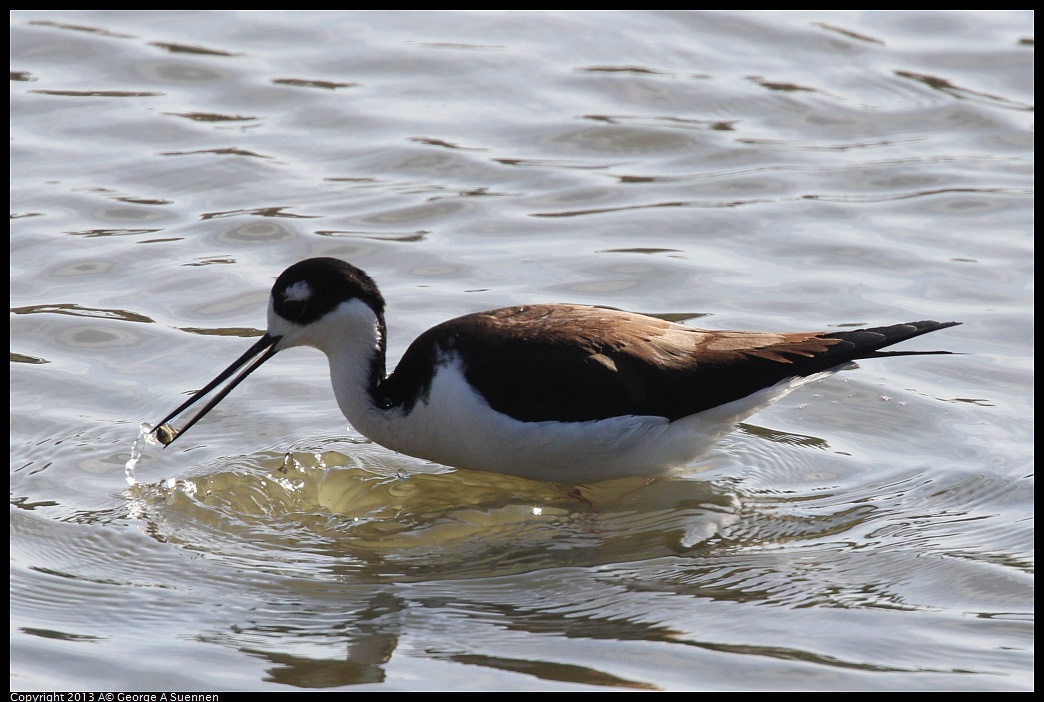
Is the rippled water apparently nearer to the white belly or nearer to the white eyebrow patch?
the white belly

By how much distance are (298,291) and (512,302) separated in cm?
250

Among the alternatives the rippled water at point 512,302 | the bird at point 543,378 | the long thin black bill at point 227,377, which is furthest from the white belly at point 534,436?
the long thin black bill at point 227,377

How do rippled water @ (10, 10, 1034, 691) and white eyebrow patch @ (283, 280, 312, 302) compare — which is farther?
white eyebrow patch @ (283, 280, 312, 302)

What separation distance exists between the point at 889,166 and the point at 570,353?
5.58m

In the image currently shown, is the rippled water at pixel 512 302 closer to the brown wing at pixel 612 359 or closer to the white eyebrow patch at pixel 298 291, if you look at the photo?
the brown wing at pixel 612 359

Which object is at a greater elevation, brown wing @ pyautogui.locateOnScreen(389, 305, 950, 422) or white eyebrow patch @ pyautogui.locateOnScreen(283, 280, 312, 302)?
white eyebrow patch @ pyautogui.locateOnScreen(283, 280, 312, 302)

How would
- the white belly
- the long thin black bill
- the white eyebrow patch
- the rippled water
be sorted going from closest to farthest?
1. the rippled water
2. the white belly
3. the white eyebrow patch
4. the long thin black bill

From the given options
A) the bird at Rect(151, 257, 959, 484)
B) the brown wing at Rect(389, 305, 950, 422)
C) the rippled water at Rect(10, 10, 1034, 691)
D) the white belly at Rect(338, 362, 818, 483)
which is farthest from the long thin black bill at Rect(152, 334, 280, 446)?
the brown wing at Rect(389, 305, 950, 422)

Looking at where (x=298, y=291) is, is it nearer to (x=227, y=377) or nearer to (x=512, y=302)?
(x=227, y=377)

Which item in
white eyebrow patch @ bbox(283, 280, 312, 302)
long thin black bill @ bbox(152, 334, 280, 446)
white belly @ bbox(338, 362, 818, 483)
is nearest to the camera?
white belly @ bbox(338, 362, 818, 483)

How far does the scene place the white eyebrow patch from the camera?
24.1ft

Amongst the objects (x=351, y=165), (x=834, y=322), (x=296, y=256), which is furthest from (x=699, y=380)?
(x=351, y=165)

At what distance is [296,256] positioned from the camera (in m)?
10.3

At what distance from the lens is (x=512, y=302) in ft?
31.5
